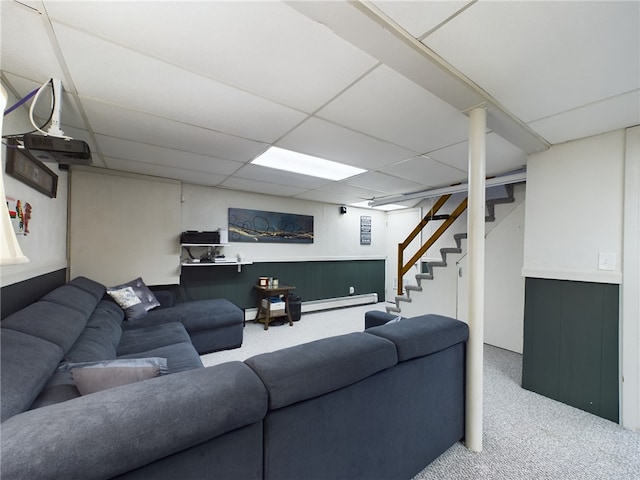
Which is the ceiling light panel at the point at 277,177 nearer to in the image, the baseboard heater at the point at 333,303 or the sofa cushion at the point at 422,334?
the baseboard heater at the point at 333,303

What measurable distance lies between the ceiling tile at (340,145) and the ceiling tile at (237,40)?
563mm

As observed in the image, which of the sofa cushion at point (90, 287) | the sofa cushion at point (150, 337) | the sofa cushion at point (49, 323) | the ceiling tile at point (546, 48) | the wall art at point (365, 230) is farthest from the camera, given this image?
the wall art at point (365, 230)

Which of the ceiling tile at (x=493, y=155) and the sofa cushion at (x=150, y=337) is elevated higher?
the ceiling tile at (x=493, y=155)

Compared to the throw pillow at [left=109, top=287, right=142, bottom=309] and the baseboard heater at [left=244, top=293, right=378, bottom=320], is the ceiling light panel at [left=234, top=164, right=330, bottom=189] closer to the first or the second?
the throw pillow at [left=109, top=287, right=142, bottom=309]

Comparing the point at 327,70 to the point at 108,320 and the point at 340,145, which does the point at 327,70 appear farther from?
the point at 108,320

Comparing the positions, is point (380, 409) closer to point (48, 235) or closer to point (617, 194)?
point (617, 194)

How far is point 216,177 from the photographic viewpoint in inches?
155

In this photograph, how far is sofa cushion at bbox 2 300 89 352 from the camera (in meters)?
1.60

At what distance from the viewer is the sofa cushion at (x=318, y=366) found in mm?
1071

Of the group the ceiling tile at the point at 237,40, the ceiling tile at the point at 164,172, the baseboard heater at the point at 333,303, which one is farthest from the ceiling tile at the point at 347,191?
the ceiling tile at the point at 237,40

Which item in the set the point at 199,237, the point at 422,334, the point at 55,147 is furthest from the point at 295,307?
the point at 55,147

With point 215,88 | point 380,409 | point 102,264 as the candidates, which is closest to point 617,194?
point 380,409

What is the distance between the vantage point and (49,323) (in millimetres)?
1760

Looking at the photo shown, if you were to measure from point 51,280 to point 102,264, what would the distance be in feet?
2.92
